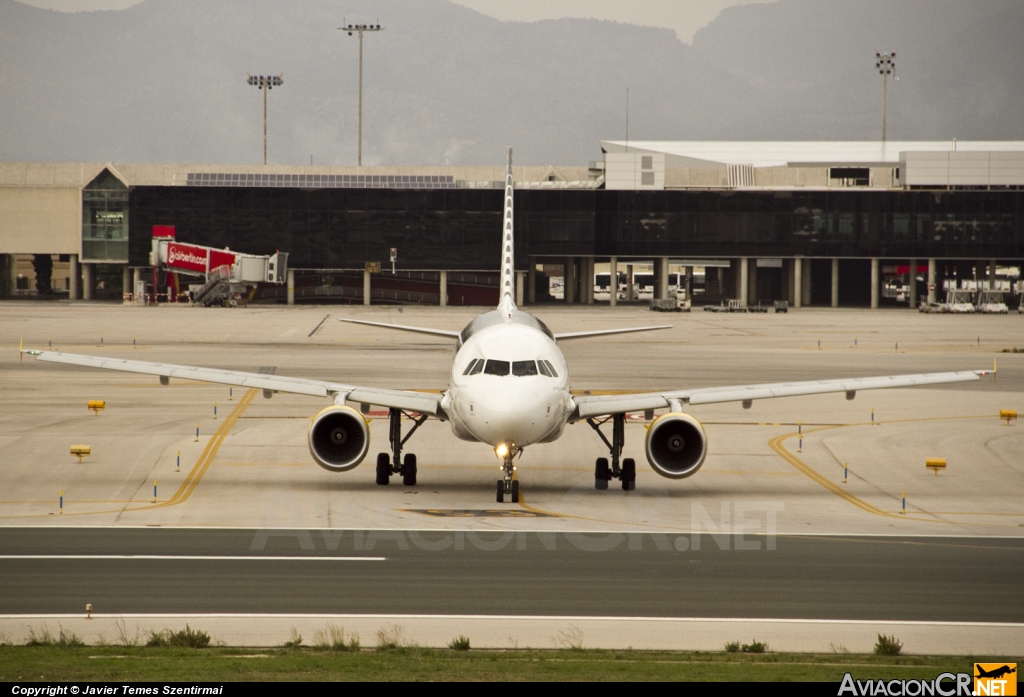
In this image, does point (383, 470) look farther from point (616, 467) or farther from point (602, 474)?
point (616, 467)

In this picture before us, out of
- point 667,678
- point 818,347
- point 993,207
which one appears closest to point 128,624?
point 667,678

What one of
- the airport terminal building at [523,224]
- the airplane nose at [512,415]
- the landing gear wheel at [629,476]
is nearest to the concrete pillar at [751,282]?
the airport terminal building at [523,224]

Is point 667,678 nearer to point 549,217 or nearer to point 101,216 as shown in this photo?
point 549,217

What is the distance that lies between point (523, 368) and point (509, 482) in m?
3.41

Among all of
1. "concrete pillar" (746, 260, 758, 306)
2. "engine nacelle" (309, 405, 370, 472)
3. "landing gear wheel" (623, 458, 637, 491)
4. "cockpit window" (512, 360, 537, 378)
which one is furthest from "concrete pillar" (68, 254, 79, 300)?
"cockpit window" (512, 360, 537, 378)

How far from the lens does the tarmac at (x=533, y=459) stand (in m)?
25.9

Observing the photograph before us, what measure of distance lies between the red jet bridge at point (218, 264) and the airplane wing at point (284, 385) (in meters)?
103

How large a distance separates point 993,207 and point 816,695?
137 m

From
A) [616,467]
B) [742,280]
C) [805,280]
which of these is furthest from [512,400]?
[805,280]

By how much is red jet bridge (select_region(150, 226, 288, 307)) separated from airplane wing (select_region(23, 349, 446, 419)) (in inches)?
4037

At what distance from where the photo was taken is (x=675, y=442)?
27453 millimetres

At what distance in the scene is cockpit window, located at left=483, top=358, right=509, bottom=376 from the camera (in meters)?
25.8

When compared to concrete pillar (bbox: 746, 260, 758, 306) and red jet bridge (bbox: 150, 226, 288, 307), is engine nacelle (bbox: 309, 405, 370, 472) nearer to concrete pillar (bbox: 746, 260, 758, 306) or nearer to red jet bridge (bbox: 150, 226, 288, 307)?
red jet bridge (bbox: 150, 226, 288, 307)

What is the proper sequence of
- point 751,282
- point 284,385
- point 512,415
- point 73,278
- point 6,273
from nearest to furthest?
point 512,415
point 284,385
point 73,278
point 751,282
point 6,273
